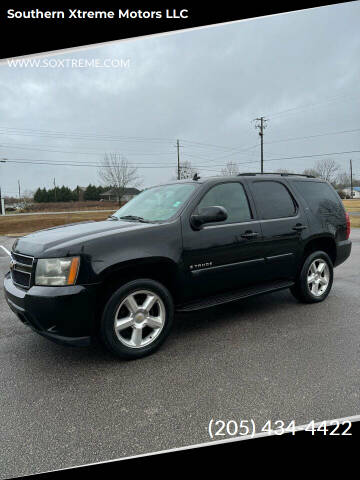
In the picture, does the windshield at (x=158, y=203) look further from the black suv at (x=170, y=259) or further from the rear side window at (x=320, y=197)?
the rear side window at (x=320, y=197)

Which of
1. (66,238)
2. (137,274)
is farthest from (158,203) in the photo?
(66,238)

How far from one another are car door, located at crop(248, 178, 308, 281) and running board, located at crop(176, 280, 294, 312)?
105mm

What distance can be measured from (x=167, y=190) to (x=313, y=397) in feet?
9.27

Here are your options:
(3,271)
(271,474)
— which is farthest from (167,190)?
(3,271)

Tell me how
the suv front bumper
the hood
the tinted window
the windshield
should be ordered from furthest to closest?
the tinted window, the windshield, the hood, the suv front bumper

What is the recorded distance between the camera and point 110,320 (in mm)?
2941

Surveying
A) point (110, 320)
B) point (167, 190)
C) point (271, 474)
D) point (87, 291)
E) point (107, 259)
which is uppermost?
point (167, 190)

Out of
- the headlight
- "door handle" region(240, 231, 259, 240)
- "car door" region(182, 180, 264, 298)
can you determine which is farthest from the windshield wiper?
"door handle" region(240, 231, 259, 240)

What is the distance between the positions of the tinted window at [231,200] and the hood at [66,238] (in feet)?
2.80

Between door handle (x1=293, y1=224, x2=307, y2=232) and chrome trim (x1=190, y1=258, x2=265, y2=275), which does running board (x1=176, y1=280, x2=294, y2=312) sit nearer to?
chrome trim (x1=190, y1=258, x2=265, y2=275)

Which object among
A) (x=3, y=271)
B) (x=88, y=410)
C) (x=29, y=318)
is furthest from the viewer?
(x=3, y=271)

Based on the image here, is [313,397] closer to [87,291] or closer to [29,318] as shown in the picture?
[87,291]

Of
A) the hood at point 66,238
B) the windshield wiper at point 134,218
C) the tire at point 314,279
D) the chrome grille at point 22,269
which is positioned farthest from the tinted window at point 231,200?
the chrome grille at point 22,269

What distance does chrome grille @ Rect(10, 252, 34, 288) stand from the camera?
298 centimetres
